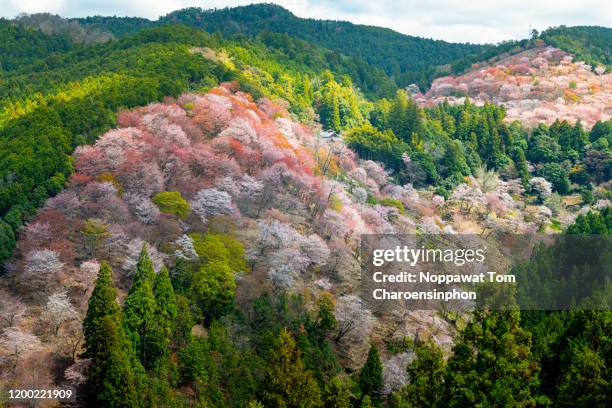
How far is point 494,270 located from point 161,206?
25.4 meters

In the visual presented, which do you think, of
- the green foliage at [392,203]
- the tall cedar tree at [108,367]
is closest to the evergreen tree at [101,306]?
the tall cedar tree at [108,367]

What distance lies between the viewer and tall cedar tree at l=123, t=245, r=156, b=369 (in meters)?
32.2

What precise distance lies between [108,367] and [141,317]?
3.90 metres

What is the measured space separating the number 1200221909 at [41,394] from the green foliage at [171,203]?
589 inches

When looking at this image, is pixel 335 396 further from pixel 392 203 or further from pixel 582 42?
pixel 582 42

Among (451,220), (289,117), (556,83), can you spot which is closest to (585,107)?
(556,83)

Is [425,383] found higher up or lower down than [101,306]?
lower down

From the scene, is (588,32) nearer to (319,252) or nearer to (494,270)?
(494,270)

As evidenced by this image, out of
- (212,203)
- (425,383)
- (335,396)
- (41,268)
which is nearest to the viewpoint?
(425,383)

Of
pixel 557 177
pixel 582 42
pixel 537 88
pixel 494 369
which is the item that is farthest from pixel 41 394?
pixel 582 42

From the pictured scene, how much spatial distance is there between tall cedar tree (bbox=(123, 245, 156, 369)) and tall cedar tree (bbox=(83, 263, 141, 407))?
1.43m

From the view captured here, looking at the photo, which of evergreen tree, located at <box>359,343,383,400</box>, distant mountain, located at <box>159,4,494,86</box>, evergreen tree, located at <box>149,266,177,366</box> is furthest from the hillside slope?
evergreen tree, located at <box>149,266,177,366</box>

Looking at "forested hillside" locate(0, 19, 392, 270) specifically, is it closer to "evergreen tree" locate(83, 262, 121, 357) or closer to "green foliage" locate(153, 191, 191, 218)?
"green foliage" locate(153, 191, 191, 218)

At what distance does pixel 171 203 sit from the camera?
4300 cm
